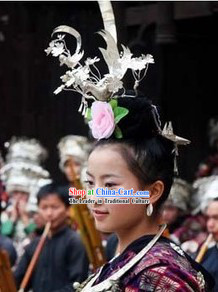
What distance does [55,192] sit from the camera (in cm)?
738

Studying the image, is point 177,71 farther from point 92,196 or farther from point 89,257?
point 92,196

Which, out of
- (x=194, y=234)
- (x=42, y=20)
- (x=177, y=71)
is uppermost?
(x=42, y=20)

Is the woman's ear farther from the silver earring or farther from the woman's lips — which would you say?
the woman's lips

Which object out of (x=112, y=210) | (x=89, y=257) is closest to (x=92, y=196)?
(x=112, y=210)

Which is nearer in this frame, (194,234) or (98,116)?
(98,116)

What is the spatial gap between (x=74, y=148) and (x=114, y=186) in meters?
6.35

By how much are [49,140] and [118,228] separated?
722cm

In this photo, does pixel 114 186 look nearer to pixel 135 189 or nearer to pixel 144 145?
pixel 135 189

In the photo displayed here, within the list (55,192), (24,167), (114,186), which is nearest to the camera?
(114,186)

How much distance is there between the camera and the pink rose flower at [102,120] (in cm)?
315

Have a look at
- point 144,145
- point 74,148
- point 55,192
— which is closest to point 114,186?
point 144,145

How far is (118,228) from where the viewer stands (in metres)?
3.13

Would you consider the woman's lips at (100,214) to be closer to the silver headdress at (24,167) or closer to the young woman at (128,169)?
the young woman at (128,169)

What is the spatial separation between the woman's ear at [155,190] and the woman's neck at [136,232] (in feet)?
0.22
